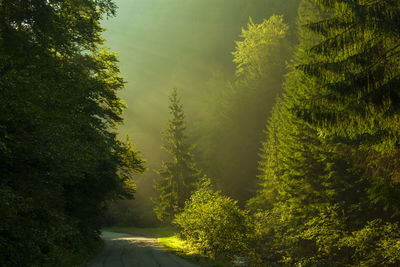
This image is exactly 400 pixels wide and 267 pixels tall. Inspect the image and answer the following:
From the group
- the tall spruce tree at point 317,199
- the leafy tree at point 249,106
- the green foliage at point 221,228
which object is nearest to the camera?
the green foliage at point 221,228

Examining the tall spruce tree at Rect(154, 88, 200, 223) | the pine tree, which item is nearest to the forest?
the pine tree

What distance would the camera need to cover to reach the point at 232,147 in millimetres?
46156

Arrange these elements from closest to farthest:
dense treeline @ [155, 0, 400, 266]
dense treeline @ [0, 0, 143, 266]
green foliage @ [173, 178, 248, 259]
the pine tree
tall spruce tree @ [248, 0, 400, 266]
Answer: dense treeline @ [0, 0, 143, 266], the pine tree, dense treeline @ [155, 0, 400, 266], green foliage @ [173, 178, 248, 259], tall spruce tree @ [248, 0, 400, 266]

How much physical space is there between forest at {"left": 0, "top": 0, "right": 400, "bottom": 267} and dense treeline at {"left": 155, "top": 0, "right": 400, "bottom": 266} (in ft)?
0.19

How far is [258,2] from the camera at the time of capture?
65.6 m

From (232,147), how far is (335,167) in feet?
84.5

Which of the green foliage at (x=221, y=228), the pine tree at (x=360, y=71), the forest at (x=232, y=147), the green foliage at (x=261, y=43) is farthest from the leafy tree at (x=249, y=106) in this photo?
the pine tree at (x=360, y=71)

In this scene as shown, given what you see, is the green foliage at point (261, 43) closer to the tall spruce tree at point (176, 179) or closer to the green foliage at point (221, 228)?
the tall spruce tree at point (176, 179)

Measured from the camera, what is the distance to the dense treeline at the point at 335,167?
8703 mm

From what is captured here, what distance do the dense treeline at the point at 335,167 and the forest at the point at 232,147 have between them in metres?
0.06

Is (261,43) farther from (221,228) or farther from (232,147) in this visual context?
(221,228)

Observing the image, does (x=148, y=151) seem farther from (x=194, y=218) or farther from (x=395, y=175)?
(x=395, y=175)

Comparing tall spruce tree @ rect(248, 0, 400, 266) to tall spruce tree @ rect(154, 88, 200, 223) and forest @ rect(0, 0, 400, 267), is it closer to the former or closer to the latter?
forest @ rect(0, 0, 400, 267)

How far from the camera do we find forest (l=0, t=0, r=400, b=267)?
26.8ft
